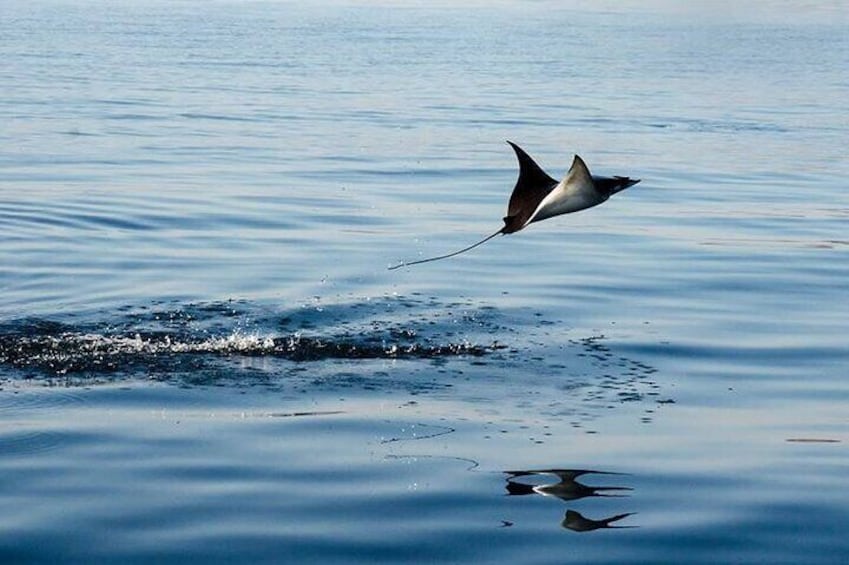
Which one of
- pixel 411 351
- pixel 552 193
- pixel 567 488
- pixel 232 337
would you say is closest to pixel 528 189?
pixel 552 193

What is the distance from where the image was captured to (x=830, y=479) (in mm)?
7613

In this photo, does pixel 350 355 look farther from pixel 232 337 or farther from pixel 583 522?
pixel 583 522

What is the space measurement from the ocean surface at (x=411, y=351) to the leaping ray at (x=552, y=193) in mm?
1189

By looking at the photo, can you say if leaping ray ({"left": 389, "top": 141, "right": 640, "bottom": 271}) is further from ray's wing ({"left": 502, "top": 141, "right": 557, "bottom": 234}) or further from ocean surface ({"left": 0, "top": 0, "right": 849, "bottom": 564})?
ocean surface ({"left": 0, "top": 0, "right": 849, "bottom": 564})

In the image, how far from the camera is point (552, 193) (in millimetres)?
8016

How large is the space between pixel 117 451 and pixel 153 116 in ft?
73.2

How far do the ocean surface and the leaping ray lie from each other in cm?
119

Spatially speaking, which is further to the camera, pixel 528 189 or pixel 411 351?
pixel 411 351

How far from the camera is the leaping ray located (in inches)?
313

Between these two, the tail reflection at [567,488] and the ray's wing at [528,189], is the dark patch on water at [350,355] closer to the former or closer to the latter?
the tail reflection at [567,488]

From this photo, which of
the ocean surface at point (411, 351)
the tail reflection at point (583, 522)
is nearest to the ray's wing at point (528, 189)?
the ocean surface at point (411, 351)

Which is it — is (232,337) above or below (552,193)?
below

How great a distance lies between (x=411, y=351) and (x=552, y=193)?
2624 mm

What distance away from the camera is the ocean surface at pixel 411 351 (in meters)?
6.72
